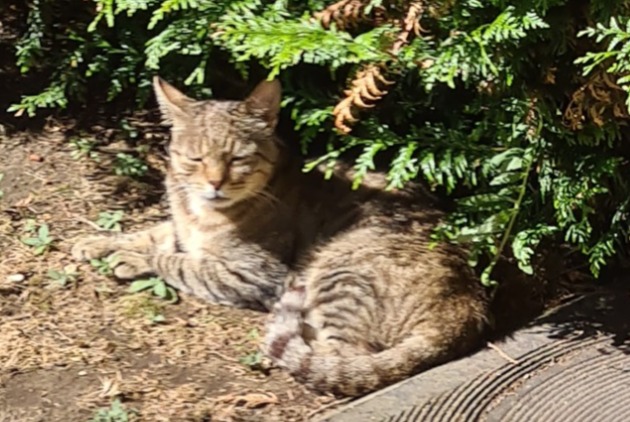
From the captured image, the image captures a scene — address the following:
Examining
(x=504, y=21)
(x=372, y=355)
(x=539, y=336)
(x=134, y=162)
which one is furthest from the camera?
(x=134, y=162)

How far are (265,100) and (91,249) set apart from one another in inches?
36.2

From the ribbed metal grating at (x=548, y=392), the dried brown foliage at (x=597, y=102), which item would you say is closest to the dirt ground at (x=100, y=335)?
the ribbed metal grating at (x=548, y=392)

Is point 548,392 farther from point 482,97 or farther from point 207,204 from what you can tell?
point 207,204

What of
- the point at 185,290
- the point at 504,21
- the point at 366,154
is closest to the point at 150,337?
the point at 185,290

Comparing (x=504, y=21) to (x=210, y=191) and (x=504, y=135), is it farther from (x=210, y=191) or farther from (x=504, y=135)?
(x=210, y=191)

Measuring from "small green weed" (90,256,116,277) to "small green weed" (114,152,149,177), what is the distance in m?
0.60

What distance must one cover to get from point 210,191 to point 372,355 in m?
0.93

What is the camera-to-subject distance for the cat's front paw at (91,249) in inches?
169

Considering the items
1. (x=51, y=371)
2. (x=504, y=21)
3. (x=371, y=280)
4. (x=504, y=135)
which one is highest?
(x=504, y=21)

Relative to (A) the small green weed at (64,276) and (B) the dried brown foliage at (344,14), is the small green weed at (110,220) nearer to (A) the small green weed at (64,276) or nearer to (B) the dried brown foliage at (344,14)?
(A) the small green weed at (64,276)

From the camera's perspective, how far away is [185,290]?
4.20m

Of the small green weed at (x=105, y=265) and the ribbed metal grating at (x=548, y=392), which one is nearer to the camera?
the ribbed metal grating at (x=548, y=392)

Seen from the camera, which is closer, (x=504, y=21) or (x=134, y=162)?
(x=504, y=21)

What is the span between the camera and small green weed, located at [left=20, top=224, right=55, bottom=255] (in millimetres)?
4336
